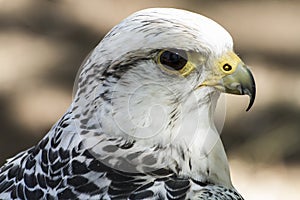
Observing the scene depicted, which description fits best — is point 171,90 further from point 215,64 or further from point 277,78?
point 277,78

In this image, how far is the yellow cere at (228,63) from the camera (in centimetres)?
308

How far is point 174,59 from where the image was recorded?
3010 mm

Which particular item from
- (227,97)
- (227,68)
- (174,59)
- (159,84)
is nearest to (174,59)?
(174,59)

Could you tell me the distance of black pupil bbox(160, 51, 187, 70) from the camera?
9.87 feet

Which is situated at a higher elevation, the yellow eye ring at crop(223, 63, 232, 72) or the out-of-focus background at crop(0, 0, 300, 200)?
the yellow eye ring at crop(223, 63, 232, 72)

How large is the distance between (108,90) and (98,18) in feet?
9.44

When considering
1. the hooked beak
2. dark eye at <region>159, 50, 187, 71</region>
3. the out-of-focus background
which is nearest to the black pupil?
dark eye at <region>159, 50, 187, 71</region>

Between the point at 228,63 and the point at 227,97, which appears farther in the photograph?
the point at 227,97

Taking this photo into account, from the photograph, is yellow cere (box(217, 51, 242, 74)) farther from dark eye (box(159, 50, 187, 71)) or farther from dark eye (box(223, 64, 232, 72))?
dark eye (box(159, 50, 187, 71))

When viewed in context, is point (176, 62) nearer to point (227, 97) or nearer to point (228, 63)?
point (228, 63)

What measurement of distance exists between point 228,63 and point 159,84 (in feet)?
0.86

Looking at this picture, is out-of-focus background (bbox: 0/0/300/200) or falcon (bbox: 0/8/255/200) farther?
out-of-focus background (bbox: 0/0/300/200)

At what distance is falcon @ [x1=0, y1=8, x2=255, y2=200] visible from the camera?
3.01 metres

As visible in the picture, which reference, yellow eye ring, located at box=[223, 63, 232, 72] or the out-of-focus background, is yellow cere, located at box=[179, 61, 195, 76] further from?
the out-of-focus background
